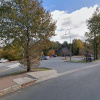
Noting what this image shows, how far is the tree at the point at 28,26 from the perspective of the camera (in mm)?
8305

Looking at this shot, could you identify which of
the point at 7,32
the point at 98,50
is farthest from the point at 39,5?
the point at 98,50

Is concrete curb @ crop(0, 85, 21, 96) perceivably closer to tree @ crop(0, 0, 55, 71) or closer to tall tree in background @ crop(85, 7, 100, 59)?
tree @ crop(0, 0, 55, 71)

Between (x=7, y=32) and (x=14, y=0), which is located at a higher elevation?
(x=14, y=0)

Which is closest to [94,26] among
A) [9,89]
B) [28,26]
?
[28,26]

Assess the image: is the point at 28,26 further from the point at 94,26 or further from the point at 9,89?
the point at 94,26

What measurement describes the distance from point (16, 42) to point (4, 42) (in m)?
1.04

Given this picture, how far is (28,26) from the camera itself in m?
8.70

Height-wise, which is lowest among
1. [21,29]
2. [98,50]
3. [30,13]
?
[98,50]

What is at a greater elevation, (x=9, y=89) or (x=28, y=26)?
(x=28, y=26)

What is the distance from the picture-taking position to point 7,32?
8320mm

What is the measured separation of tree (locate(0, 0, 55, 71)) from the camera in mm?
8305

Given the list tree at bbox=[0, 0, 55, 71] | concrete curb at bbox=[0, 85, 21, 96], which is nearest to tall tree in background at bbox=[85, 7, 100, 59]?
tree at bbox=[0, 0, 55, 71]

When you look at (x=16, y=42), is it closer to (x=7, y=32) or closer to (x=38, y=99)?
→ (x=7, y=32)

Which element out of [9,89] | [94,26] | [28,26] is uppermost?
[94,26]
